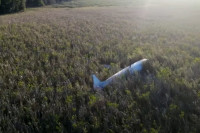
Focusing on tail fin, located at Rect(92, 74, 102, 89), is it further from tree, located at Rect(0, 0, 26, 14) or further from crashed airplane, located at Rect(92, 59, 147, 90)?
tree, located at Rect(0, 0, 26, 14)

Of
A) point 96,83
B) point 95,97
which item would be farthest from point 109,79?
point 95,97

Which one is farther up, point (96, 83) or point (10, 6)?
point (10, 6)

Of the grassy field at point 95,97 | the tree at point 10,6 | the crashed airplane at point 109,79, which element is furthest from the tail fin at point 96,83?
the tree at point 10,6

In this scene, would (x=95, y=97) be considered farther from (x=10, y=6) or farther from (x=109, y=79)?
(x=10, y=6)

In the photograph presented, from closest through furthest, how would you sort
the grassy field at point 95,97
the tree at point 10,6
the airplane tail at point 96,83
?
the grassy field at point 95,97
the airplane tail at point 96,83
the tree at point 10,6

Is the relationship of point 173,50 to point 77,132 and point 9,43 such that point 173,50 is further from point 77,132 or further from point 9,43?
point 9,43

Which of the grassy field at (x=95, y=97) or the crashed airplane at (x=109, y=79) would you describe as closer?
the grassy field at (x=95, y=97)

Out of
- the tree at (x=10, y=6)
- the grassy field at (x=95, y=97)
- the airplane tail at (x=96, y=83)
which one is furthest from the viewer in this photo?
the tree at (x=10, y=6)

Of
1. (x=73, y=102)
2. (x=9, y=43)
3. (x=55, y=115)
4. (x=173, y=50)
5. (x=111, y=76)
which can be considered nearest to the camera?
Result: (x=55, y=115)

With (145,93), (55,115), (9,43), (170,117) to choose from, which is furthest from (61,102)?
(9,43)

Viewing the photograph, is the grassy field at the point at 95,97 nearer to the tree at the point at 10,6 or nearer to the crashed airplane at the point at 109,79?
the crashed airplane at the point at 109,79

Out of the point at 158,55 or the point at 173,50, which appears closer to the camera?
the point at 158,55
